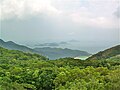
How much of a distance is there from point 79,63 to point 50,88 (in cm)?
4294

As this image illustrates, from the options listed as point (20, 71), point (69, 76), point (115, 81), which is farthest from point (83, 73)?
point (20, 71)

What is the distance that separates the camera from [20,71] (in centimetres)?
10219

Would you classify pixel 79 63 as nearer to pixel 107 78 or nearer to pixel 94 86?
pixel 107 78

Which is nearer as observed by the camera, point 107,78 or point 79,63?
point 107,78

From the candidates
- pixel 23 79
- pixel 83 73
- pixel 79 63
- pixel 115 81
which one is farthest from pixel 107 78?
pixel 79 63

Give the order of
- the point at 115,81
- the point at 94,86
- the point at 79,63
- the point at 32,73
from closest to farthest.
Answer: the point at 94,86 < the point at 115,81 < the point at 32,73 < the point at 79,63

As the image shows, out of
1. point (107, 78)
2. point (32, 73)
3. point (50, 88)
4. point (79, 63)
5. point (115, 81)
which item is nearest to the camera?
point (115, 81)

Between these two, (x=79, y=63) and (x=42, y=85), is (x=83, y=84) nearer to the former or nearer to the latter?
(x=42, y=85)

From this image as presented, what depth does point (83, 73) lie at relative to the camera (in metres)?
84.1

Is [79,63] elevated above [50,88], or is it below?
above

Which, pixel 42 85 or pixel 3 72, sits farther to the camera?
pixel 3 72

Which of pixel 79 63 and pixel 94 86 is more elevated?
pixel 79 63

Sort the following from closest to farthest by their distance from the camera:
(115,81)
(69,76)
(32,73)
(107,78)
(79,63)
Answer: (115,81), (107,78), (69,76), (32,73), (79,63)

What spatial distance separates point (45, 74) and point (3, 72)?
15891 millimetres
